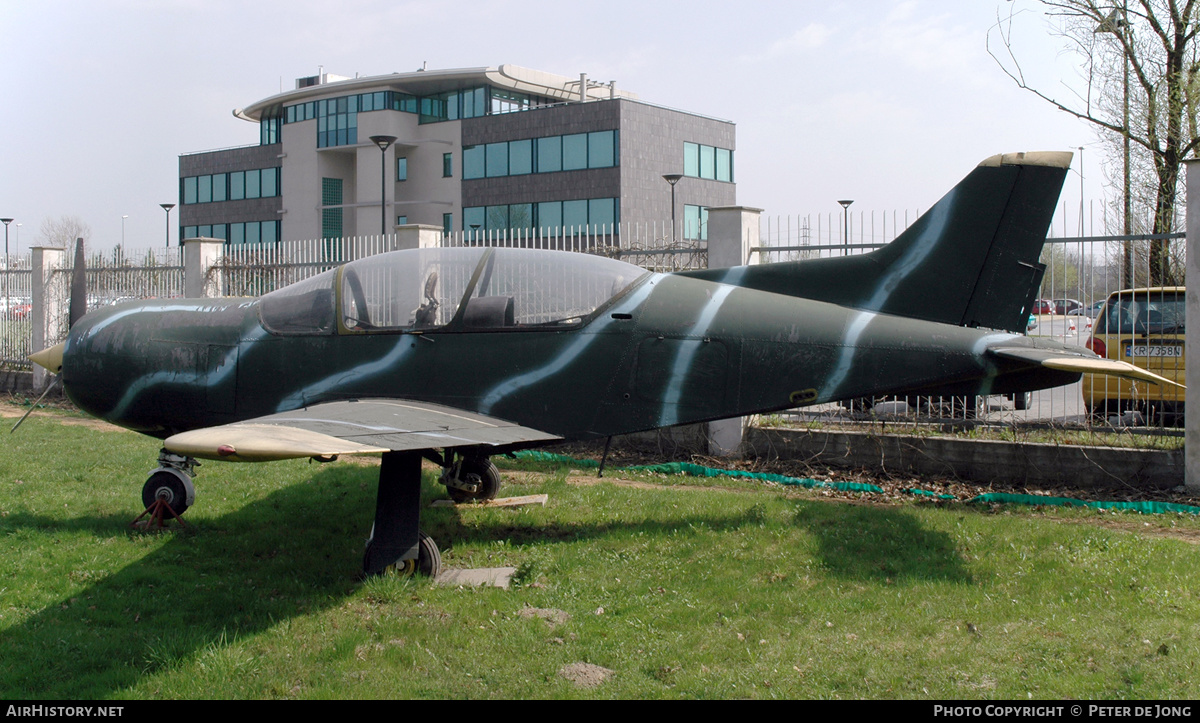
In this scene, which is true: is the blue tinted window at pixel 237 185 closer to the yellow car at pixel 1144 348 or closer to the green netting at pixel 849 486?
the green netting at pixel 849 486

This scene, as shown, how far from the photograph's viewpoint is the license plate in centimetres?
866

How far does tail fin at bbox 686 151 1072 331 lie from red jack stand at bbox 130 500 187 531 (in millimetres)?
5620

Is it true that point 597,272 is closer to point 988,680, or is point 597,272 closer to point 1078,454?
point 988,680

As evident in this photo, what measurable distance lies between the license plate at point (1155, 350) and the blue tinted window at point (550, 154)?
41538 mm

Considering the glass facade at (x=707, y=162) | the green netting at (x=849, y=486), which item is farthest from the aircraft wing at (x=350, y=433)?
the glass facade at (x=707, y=162)

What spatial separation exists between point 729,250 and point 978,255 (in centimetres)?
388

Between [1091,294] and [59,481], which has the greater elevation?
[1091,294]

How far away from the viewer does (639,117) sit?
46.8 meters

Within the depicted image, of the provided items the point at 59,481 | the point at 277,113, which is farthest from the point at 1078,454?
the point at 277,113

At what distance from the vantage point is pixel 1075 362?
5.83 metres

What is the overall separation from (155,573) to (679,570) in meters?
3.55

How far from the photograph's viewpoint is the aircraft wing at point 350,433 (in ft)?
13.6

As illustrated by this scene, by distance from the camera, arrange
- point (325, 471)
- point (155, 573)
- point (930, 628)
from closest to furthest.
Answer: point (930, 628), point (155, 573), point (325, 471)

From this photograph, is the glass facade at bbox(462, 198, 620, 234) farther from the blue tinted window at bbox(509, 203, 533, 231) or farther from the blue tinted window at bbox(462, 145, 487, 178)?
the blue tinted window at bbox(462, 145, 487, 178)
